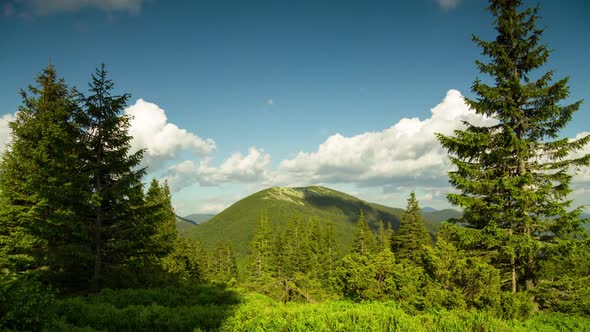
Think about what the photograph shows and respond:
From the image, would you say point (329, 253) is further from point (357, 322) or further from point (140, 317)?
point (140, 317)

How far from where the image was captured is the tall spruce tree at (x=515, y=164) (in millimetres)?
12336

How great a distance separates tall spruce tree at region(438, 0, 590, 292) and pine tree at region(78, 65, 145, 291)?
15.5 metres

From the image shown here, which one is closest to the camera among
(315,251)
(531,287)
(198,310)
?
(198,310)

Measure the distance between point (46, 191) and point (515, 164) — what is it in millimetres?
21396

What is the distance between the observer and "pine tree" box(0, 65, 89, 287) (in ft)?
43.2

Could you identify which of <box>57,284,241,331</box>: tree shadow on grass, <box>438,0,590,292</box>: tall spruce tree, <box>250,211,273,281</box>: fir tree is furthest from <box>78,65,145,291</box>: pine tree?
<box>250,211,273,281</box>: fir tree

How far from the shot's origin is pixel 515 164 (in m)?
13.4

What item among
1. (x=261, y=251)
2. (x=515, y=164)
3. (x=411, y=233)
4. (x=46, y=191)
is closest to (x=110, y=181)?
(x=46, y=191)

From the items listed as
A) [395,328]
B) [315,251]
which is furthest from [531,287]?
[315,251]

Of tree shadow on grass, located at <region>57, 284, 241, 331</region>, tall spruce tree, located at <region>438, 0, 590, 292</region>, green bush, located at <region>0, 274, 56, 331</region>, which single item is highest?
tall spruce tree, located at <region>438, 0, 590, 292</region>

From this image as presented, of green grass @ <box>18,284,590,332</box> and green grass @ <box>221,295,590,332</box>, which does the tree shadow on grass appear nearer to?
green grass @ <box>18,284,590,332</box>

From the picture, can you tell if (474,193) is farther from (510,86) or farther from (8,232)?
(8,232)

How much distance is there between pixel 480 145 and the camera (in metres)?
13.5

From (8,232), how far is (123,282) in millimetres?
10128
